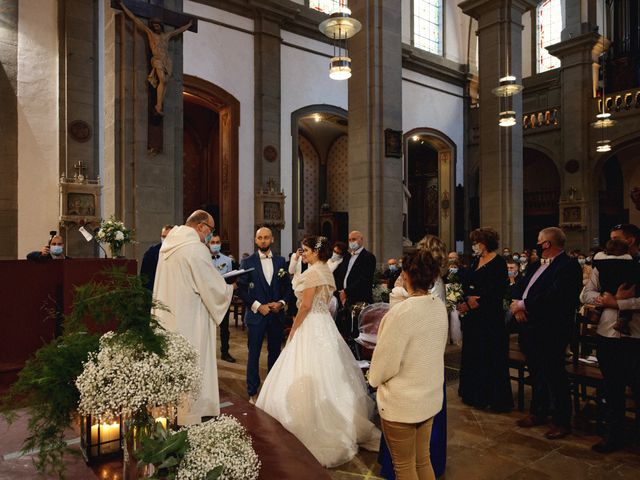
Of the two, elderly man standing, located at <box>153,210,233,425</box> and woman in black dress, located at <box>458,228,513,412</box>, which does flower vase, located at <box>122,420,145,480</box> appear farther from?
woman in black dress, located at <box>458,228,513,412</box>

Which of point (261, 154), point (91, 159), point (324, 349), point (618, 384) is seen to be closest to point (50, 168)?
point (91, 159)

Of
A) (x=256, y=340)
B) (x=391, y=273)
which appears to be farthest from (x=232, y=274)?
(x=391, y=273)

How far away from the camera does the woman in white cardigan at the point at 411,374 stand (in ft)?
7.57

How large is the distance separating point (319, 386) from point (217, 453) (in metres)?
2.10

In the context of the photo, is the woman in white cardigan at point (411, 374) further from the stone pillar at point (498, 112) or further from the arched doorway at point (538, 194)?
the arched doorway at point (538, 194)

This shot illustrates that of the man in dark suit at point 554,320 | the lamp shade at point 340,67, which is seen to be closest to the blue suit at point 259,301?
the man in dark suit at point 554,320

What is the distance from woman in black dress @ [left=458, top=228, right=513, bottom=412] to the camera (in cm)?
461

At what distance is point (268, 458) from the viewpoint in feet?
9.07

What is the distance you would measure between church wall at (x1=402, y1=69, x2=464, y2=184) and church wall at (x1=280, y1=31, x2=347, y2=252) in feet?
12.9

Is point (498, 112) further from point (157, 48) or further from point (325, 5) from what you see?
point (157, 48)

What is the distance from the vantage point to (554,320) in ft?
13.5

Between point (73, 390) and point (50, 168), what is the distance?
36.8ft

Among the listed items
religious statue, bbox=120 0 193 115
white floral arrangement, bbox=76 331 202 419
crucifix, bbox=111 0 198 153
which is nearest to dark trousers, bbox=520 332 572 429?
white floral arrangement, bbox=76 331 202 419

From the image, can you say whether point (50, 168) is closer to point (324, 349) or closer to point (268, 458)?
point (324, 349)
